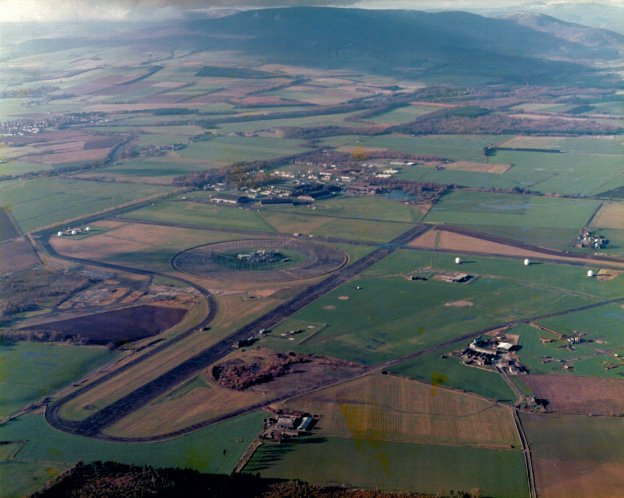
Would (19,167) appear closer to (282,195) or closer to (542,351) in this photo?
(282,195)

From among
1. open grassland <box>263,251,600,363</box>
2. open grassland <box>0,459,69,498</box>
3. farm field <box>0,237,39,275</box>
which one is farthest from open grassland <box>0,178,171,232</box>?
open grassland <box>0,459,69,498</box>

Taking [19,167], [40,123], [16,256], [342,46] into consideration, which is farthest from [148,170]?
[342,46]

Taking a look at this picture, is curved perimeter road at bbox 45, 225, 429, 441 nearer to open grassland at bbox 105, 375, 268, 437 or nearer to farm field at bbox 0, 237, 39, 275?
open grassland at bbox 105, 375, 268, 437

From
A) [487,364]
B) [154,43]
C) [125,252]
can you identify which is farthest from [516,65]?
[487,364]

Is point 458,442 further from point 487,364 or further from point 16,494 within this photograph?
point 16,494

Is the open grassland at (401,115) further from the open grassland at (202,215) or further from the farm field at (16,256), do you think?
the farm field at (16,256)

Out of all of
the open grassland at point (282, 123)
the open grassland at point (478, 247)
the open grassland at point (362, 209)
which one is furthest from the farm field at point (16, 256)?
the open grassland at point (282, 123)
